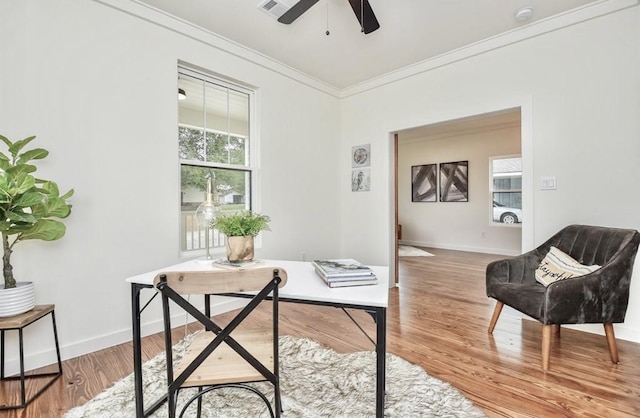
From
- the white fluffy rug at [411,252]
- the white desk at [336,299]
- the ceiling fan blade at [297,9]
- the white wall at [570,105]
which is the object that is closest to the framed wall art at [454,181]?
the white fluffy rug at [411,252]

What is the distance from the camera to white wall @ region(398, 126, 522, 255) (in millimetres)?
6328

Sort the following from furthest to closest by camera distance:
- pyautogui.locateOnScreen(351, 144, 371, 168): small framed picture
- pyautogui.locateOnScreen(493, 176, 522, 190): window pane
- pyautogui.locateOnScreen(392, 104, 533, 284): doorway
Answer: pyautogui.locateOnScreen(392, 104, 533, 284): doorway, pyautogui.locateOnScreen(493, 176, 522, 190): window pane, pyautogui.locateOnScreen(351, 144, 371, 168): small framed picture

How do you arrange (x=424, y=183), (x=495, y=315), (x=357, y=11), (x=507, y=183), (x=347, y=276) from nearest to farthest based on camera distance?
(x=347, y=276) < (x=357, y=11) < (x=495, y=315) < (x=507, y=183) < (x=424, y=183)

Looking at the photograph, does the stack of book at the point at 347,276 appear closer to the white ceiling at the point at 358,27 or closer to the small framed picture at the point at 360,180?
the white ceiling at the point at 358,27

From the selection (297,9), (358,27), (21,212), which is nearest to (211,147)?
(297,9)

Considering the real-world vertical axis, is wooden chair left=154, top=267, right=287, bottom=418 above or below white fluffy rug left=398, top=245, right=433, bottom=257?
above

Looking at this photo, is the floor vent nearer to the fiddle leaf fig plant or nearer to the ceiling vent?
the ceiling vent

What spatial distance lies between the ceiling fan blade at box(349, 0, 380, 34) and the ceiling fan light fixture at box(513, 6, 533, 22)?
1282mm

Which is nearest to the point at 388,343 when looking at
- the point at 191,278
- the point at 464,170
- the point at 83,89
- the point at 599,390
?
the point at 599,390

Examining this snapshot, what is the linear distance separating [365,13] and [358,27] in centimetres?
64

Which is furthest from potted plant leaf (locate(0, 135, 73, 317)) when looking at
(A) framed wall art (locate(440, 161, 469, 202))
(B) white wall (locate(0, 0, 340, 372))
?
(A) framed wall art (locate(440, 161, 469, 202))

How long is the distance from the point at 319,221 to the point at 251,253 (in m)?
2.49

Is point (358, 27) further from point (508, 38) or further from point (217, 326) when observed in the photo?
point (217, 326)

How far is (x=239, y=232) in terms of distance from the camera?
163 cm
